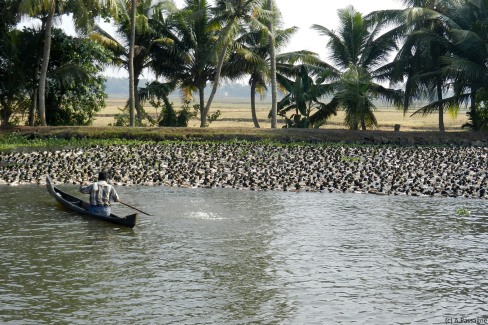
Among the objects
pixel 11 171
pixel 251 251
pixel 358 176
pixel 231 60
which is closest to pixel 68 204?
pixel 251 251

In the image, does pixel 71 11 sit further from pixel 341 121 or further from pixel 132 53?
pixel 341 121

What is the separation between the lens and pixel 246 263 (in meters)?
14.1

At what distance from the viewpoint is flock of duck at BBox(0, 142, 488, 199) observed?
23.6 m

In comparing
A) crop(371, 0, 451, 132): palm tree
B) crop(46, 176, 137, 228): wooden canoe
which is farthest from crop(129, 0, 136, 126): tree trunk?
crop(46, 176, 137, 228): wooden canoe

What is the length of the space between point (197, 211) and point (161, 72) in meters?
26.6

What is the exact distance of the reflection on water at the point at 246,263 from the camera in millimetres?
11352

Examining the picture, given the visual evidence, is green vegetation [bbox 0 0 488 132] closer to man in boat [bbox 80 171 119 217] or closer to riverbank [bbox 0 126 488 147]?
riverbank [bbox 0 126 488 147]

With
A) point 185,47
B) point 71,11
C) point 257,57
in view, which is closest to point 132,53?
point 71,11

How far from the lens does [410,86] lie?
42562mm

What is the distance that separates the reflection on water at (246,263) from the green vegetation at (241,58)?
65.3ft

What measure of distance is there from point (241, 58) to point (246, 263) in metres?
30.2

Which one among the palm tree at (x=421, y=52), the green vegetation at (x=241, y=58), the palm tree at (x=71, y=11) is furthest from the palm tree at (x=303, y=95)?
the palm tree at (x=71, y=11)

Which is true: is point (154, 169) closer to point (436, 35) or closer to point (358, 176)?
point (358, 176)

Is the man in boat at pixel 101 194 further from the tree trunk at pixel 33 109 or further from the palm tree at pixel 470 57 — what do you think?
the palm tree at pixel 470 57
